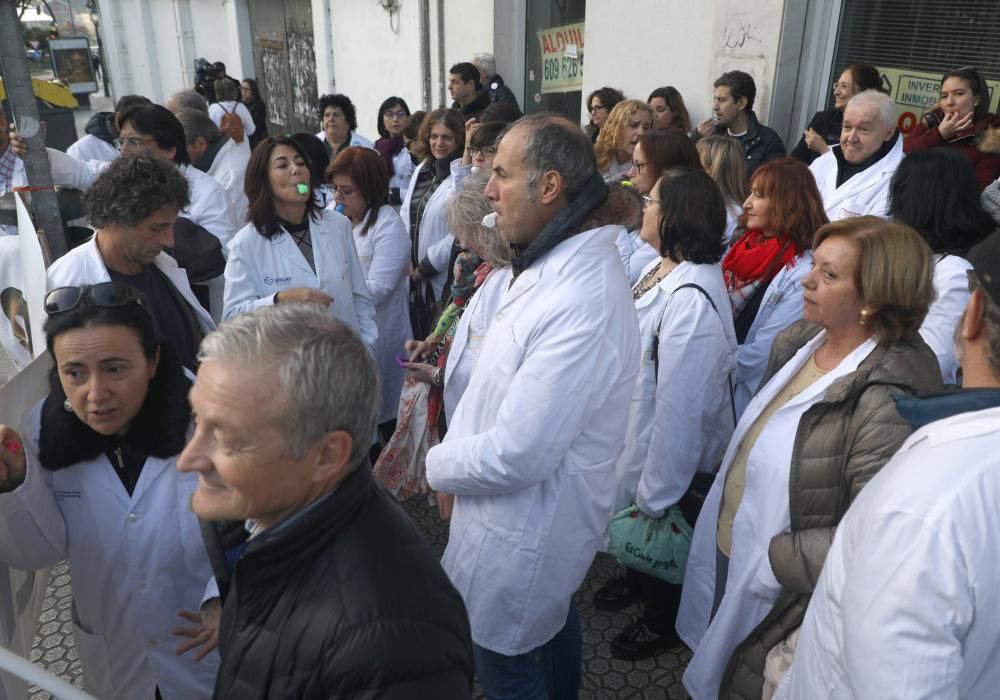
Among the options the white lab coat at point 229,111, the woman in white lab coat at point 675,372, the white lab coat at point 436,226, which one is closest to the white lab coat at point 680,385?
the woman in white lab coat at point 675,372

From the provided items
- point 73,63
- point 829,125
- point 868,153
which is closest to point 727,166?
point 868,153

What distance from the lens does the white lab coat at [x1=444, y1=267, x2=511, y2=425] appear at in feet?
8.63

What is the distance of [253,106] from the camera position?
36.1 feet

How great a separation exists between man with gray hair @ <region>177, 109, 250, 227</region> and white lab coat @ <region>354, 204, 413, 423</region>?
137 cm

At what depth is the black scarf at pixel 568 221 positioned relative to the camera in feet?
6.86

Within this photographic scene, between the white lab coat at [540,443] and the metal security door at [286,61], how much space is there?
1373 cm

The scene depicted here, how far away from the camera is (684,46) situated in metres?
6.55

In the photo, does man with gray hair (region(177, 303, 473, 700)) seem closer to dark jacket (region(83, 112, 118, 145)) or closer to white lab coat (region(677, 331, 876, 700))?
white lab coat (region(677, 331, 876, 700))

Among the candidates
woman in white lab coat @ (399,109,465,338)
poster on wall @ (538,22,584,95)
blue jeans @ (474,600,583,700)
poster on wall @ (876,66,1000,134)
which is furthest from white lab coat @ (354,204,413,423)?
poster on wall @ (538,22,584,95)

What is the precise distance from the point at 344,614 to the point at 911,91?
584 centimetres

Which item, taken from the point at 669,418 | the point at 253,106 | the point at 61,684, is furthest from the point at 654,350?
the point at 253,106

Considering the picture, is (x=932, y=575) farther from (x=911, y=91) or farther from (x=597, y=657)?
(x=911, y=91)

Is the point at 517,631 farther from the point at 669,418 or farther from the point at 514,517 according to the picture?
the point at 669,418

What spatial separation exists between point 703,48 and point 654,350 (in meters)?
4.49
